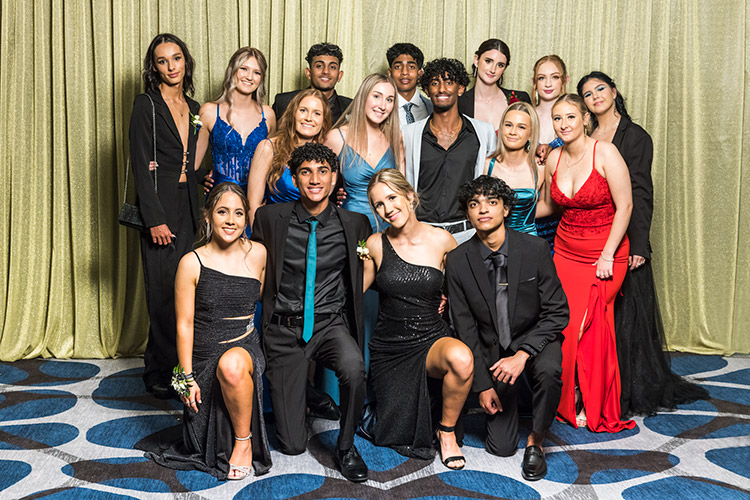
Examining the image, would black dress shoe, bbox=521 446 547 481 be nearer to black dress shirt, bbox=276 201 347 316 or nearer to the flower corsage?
black dress shirt, bbox=276 201 347 316

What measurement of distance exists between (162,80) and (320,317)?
1583 mm

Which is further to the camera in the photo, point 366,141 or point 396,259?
point 366,141

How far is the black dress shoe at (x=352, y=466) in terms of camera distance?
2.76 meters

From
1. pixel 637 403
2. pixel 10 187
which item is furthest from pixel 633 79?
pixel 10 187

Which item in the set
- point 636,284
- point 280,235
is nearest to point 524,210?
point 636,284

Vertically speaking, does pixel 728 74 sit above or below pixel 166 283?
above

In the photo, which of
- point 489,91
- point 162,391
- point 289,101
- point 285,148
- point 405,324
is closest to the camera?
point 405,324

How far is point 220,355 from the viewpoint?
290 cm

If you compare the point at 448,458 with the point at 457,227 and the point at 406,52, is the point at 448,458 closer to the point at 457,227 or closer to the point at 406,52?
the point at 457,227

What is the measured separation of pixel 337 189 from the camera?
3602 mm

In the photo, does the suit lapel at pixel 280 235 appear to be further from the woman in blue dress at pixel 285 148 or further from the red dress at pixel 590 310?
the red dress at pixel 590 310

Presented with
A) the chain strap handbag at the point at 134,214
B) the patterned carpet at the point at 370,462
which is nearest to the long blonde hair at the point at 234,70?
the chain strap handbag at the point at 134,214

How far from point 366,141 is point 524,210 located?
0.83 meters

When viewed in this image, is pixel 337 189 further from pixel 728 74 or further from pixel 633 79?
pixel 728 74
